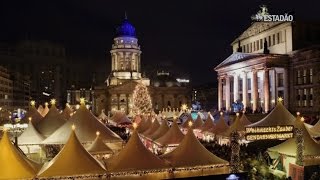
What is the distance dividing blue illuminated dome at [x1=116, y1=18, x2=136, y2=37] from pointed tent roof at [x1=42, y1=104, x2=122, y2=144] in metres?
96.8

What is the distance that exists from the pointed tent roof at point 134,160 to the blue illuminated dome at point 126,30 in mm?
108411

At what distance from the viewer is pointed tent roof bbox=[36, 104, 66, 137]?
3275 centimetres

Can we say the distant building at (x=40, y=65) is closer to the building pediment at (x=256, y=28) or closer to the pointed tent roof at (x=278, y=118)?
the building pediment at (x=256, y=28)

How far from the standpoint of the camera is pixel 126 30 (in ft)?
407

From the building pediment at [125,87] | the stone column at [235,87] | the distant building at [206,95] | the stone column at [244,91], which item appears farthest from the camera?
the distant building at [206,95]

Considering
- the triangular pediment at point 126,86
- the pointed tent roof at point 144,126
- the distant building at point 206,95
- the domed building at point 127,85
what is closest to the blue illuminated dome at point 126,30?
the domed building at point 127,85

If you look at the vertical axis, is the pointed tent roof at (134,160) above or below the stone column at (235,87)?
below

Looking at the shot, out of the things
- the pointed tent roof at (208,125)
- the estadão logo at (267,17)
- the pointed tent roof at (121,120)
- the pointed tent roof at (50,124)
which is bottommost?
the pointed tent roof at (121,120)

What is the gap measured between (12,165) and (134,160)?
4.84 m

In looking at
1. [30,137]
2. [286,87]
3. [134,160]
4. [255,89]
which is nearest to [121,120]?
[255,89]

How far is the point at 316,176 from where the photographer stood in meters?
16.0

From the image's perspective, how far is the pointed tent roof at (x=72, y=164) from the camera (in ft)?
50.8

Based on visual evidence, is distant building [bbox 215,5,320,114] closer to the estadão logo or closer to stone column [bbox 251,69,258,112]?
stone column [bbox 251,69,258,112]

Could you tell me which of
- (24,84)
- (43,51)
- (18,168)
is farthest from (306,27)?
(43,51)
